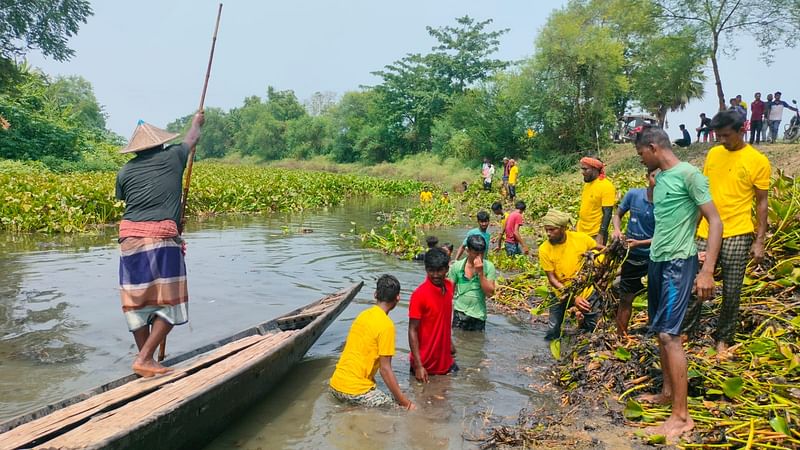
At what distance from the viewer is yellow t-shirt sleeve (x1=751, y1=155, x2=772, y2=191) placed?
4.12 m

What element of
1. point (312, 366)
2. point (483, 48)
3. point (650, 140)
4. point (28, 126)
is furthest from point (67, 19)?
point (650, 140)

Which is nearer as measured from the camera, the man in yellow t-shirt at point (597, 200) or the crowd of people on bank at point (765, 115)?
the man in yellow t-shirt at point (597, 200)

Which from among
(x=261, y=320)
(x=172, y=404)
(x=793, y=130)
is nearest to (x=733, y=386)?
(x=172, y=404)

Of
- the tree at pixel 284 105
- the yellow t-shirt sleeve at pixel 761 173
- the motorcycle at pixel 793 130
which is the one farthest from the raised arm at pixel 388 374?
the tree at pixel 284 105

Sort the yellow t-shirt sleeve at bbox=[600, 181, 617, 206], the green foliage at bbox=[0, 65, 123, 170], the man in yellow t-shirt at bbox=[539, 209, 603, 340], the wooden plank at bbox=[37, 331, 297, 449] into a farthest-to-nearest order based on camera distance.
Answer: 1. the green foliage at bbox=[0, 65, 123, 170]
2. the yellow t-shirt sleeve at bbox=[600, 181, 617, 206]
3. the man in yellow t-shirt at bbox=[539, 209, 603, 340]
4. the wooden plank at bbox=[37, 331, 297, 449]

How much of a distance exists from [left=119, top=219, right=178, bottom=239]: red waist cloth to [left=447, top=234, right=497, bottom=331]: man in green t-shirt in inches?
112

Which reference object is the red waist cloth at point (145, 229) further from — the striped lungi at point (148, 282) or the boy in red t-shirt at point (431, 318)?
the boy in red t-shirt at point (431, 318)

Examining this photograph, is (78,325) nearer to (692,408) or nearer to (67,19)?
(692,408)

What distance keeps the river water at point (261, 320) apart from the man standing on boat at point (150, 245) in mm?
1006

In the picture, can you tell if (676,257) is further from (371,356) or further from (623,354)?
(371,356)

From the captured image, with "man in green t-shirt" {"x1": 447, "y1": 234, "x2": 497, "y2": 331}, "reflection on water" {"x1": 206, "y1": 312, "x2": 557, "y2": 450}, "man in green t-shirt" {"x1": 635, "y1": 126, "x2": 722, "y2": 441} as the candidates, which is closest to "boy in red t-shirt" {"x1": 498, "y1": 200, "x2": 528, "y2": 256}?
"man in green t-shirt" {"x1": 447, "y1": 234, "x2": 497, "y2": 331}

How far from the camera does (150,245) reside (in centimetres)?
420

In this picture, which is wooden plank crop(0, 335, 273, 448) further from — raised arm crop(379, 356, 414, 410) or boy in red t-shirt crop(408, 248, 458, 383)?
boy in red t-shirt crop(408, 248, 458, 383)

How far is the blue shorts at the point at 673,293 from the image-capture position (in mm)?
3480
